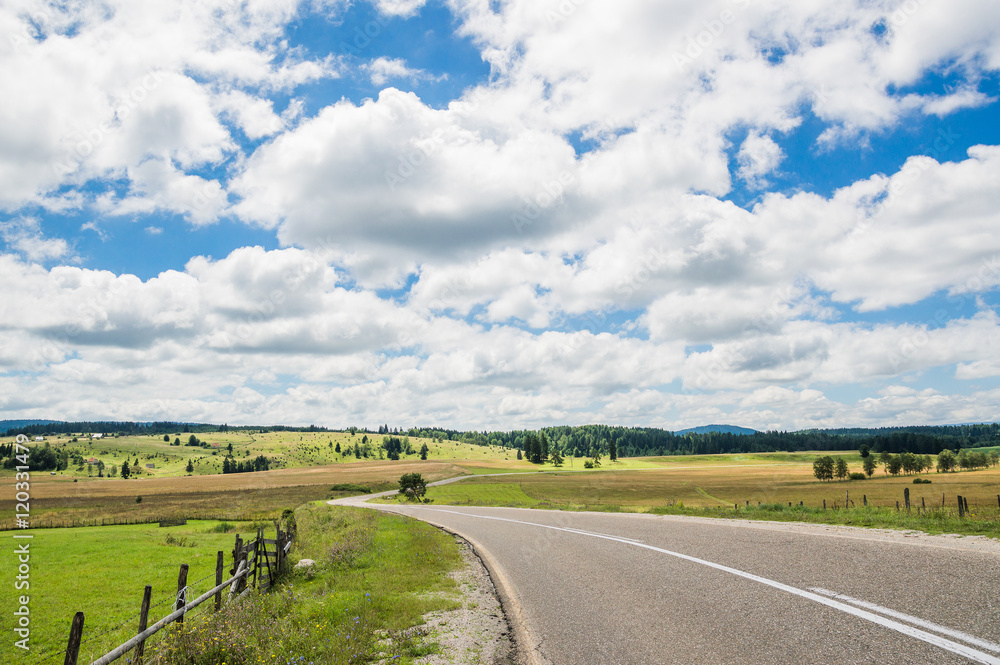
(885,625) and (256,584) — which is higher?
(885,625)

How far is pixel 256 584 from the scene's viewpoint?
16031mm

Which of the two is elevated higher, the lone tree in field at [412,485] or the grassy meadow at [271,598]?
the grassy meadow at [271,598]

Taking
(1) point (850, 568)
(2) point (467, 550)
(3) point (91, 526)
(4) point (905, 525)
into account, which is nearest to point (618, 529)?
(2) point (467, 550)

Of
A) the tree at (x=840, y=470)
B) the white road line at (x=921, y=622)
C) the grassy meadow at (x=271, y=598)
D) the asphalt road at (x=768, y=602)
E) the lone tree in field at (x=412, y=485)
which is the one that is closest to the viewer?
the white road line at (x=921, y=622)

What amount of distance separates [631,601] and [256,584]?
12.9 meters

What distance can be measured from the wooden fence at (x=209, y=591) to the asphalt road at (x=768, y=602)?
5766mm

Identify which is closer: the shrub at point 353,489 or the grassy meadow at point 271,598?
the grassy meadow at point 271,598

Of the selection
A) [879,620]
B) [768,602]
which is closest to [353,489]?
[768,602]

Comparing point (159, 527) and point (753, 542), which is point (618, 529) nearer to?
point (753, 542)

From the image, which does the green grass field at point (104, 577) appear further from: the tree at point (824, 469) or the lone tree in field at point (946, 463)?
the lone tree in field at point (946, 463)

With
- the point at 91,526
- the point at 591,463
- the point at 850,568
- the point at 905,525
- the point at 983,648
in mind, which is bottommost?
the point at 591,463

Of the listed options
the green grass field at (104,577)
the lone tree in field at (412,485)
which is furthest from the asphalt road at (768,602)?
the lone tree in field at (412,485)

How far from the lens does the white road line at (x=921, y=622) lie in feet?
17.3

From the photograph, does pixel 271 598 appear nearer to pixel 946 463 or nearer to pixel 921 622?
pixel 921 622
